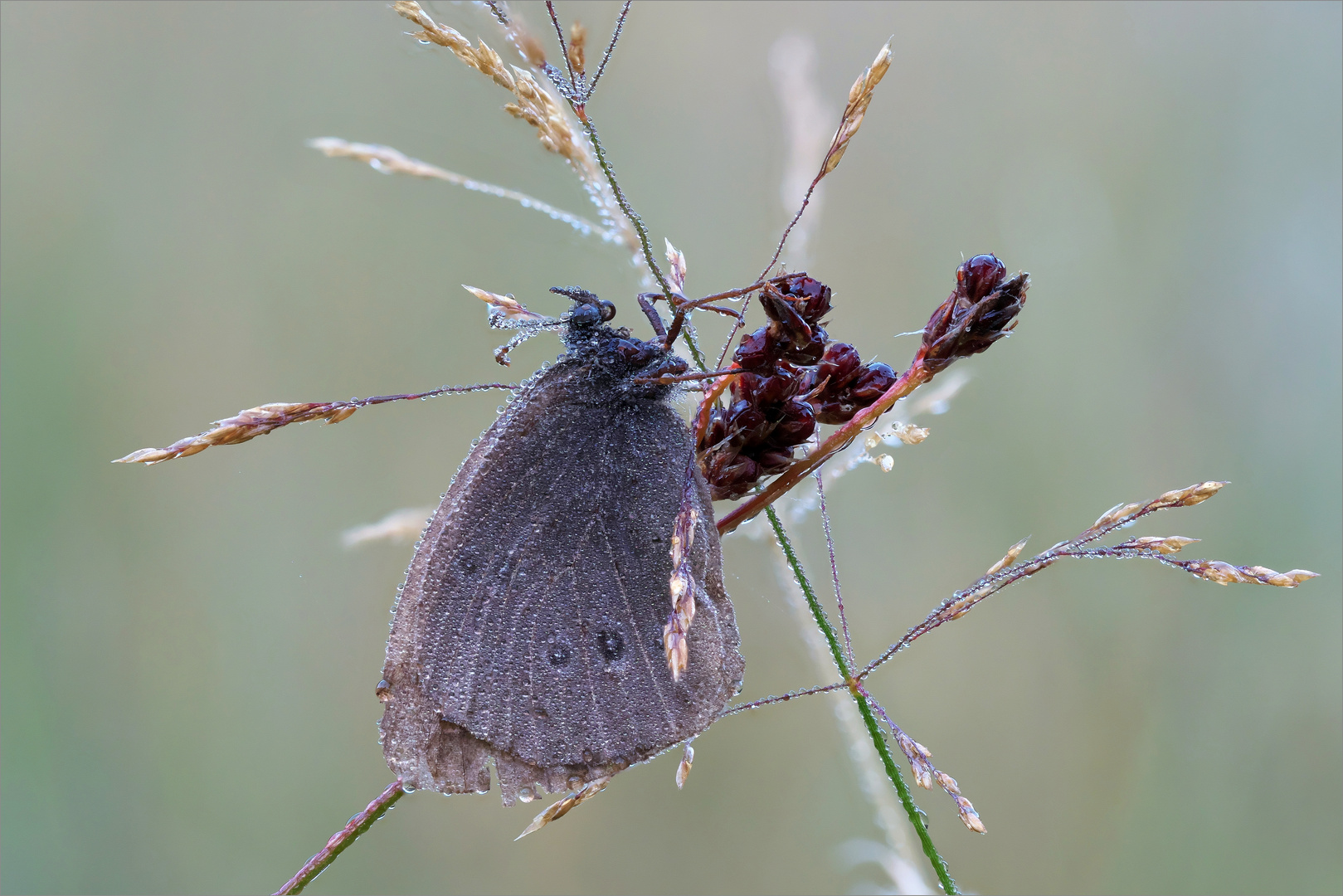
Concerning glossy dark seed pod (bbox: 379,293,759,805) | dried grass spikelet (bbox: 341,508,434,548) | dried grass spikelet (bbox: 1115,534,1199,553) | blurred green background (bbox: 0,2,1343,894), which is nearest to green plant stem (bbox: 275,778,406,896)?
glossy dark seed pod (bbox: 379,293,759,805)

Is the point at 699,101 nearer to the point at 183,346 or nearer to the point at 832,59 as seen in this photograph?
the point at 832,59

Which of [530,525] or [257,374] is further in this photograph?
[257,374]

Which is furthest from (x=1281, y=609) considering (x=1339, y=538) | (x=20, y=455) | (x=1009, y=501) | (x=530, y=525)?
(x=20, y=455)

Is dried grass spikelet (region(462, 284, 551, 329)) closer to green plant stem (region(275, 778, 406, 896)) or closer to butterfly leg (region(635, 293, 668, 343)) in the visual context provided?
butterfly leg (region(635, 293, 668, 343))

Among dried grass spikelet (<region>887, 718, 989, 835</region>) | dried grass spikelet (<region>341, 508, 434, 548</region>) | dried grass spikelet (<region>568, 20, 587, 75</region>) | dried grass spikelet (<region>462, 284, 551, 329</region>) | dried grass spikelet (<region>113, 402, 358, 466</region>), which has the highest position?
dried grass spikelet (<region>568, 20, 587, 75</region>)

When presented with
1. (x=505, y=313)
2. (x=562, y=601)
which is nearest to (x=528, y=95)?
(x=505, y=313)
